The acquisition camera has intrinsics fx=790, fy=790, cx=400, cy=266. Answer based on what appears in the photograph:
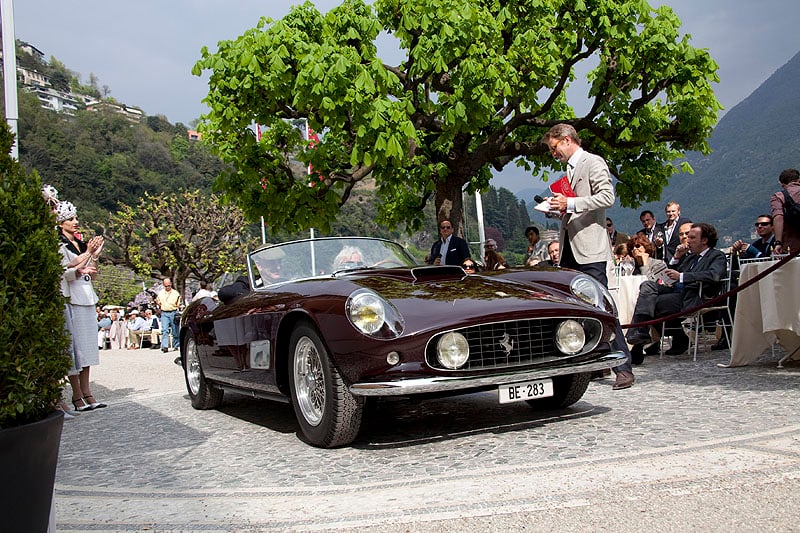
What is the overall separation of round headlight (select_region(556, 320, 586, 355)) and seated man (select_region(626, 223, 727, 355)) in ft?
13.0

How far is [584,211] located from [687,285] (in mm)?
2863

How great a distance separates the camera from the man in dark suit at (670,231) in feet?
35.3

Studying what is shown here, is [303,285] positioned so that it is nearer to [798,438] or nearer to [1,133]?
[1,133]

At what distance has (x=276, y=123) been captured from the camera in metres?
16.5

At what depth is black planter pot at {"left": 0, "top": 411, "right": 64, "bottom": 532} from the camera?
253 centimetres

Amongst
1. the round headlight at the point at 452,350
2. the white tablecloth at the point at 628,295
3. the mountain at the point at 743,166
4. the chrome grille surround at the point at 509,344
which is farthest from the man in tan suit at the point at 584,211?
the mountain at the point at 743,166

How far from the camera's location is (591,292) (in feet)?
17.9

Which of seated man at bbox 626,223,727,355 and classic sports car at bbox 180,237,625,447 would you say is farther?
seated man at bbox 626,223,727,355

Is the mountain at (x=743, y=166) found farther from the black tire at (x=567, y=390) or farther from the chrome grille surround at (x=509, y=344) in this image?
the chrome grille surround at (x=509, y=344)

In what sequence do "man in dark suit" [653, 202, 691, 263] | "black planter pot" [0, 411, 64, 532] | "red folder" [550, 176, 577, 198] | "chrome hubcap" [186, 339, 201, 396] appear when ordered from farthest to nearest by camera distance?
"man in dark suit" [653, 202, 691, 263]
"chrome hubcap" [186, 339, 201, 396]
"red folder" [550, 176, 577, 198]
"black planter pot" [0, 411, 64, 532]

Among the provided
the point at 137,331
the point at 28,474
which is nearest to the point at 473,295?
the point at 28,474

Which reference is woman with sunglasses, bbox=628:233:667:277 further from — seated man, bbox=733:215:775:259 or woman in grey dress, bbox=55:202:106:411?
woman in grey dress, bbox=55:202:106:411

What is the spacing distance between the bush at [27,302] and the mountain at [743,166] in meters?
61.9

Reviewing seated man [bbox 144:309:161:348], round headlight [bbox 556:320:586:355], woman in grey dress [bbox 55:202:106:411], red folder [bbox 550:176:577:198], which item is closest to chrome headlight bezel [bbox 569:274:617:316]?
round headlight [bbox 556:320:586:355]
